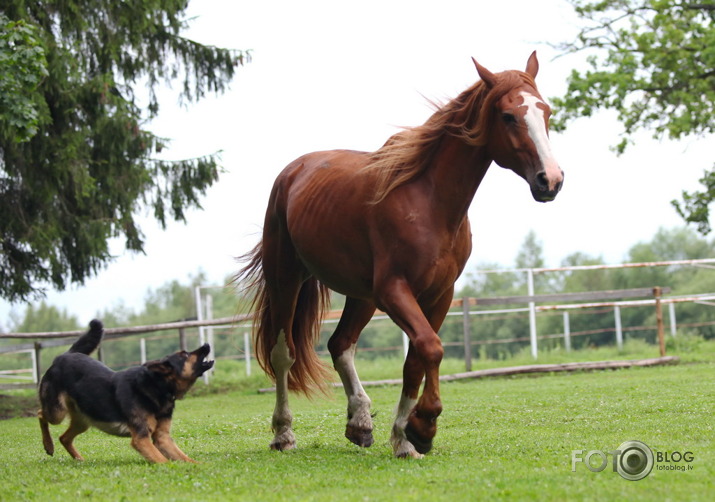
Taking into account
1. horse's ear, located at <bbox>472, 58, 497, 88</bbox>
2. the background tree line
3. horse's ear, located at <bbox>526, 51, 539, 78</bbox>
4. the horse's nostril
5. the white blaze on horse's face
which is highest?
horse's ear, located at <bbox>526, 51, 539, 78</bbox>

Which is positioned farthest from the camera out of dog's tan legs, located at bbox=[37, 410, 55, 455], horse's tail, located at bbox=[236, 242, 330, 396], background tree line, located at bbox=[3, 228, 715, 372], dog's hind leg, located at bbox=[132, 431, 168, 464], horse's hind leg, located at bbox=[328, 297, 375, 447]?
background tree line, located at bbox=[3, 228, 715, 372]

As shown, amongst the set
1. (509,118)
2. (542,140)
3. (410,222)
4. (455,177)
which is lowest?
(410,222)

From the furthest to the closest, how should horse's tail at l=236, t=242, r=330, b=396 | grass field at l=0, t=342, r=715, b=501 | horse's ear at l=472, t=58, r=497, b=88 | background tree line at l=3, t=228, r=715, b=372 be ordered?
background tree line at l=3, t=228, r=715, b=372, horse's tail at l=236, t=242, r=330, b=396, horse's ear at l=472, t=58, r=497, b=88, grass field at l=0, t=342, r=715, b=501

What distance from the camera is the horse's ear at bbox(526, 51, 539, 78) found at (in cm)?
598

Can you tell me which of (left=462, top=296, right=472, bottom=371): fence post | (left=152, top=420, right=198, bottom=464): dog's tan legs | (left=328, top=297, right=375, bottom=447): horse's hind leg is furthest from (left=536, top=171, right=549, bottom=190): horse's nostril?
(left=462, top=296, right=472, bottom=371): fence post

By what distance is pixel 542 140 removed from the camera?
5289 mm

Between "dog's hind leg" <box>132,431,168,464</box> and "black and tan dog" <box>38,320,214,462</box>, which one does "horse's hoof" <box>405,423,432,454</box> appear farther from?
"dog's hind leg" <box>132,431,168,464</box>

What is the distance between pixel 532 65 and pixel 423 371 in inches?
89.3

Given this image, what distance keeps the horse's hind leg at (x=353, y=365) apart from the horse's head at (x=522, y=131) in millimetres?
1959

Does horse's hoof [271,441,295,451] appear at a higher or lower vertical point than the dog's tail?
lower

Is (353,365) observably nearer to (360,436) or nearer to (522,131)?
(360,436)

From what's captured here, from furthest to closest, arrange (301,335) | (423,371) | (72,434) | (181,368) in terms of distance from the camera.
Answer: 1. (301,335)
2. (72,434)
3. (181,368)
4. (423,371)

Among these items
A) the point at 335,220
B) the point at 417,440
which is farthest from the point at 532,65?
the point at 417,440

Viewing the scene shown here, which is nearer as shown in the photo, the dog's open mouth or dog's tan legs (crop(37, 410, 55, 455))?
the dog's open mouth
